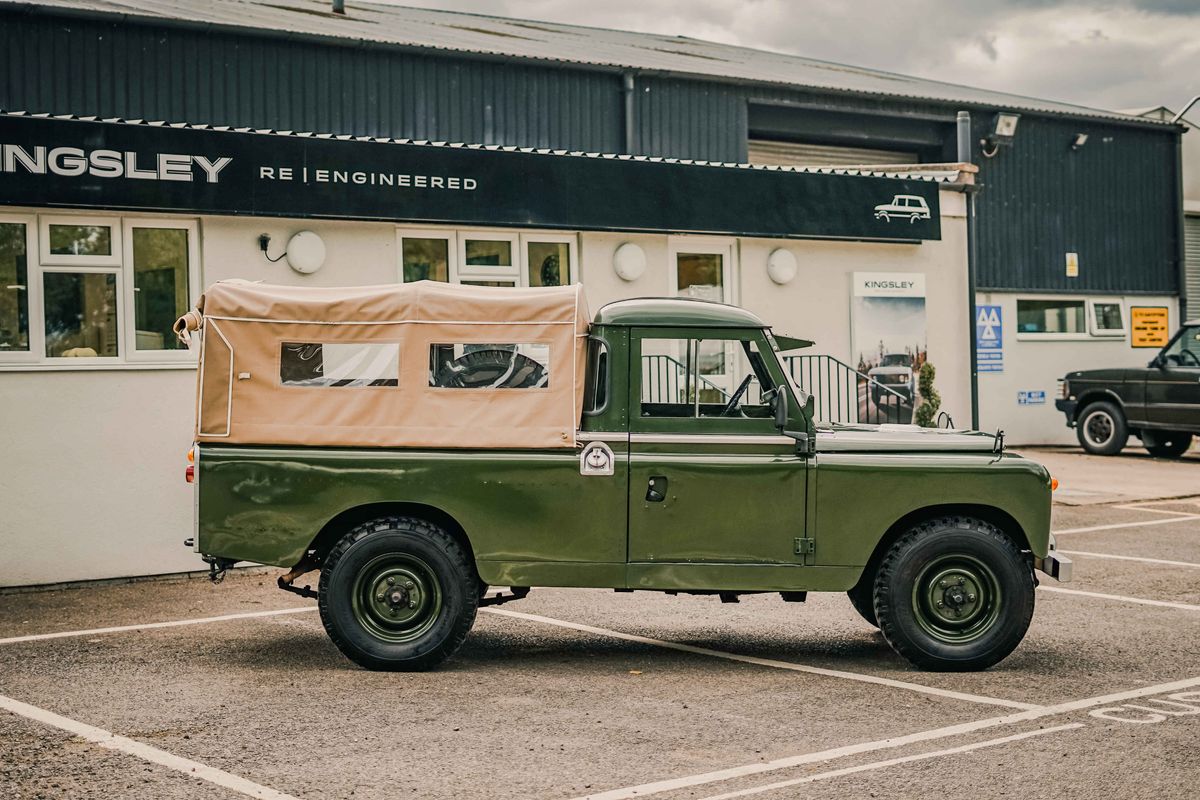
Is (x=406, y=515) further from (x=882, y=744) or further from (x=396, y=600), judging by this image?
(x=882, y=744)

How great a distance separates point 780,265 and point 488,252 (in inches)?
136

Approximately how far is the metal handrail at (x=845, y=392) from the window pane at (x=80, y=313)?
6.94 metres

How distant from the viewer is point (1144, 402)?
21.7 m

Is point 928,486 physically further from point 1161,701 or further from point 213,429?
point 213,429

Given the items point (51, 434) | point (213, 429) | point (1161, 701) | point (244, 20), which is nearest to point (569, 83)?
point (244, 20)

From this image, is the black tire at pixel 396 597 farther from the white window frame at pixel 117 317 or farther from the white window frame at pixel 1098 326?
the white window frame at pixel 1098 326

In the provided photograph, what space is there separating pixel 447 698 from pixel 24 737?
1.97 meters

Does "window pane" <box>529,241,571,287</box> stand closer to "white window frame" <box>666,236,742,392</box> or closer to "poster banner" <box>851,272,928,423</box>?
"white window frame" <box>666,236,742,392</box>

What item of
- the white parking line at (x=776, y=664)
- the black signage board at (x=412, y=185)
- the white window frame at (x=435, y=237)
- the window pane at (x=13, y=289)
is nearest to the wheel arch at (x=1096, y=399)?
the black signage board at (x=412, y=185)

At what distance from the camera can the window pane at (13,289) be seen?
36.9ft

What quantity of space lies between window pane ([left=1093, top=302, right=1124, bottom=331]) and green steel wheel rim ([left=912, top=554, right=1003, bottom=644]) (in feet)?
62.3

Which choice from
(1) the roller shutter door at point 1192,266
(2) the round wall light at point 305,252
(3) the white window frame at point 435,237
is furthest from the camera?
(1) the roller shutter door at point 1192,266

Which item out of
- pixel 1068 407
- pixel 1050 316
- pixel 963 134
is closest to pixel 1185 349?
pixel 1068 407

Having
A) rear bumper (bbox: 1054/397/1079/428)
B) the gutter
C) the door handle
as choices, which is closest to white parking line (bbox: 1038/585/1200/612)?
the door handle
